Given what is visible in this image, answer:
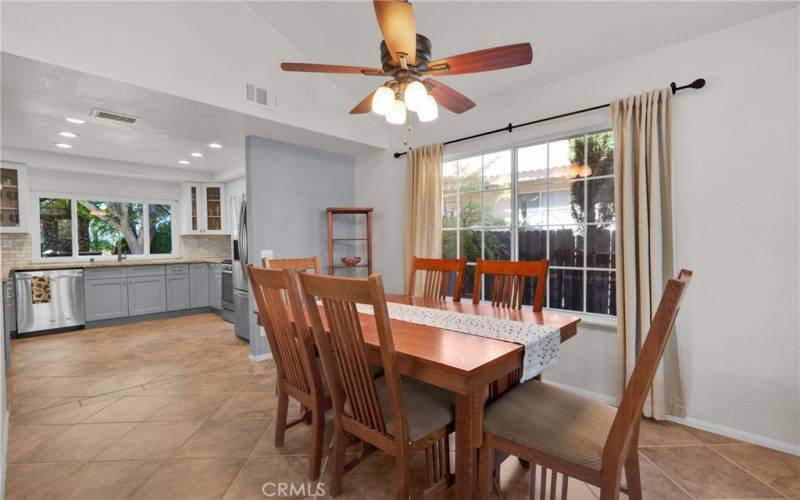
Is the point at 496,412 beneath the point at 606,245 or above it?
beneath

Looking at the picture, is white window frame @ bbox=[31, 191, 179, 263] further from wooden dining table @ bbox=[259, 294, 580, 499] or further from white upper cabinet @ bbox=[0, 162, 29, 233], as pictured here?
wooden dining table @ bbox=[259, 294, 580, 499]

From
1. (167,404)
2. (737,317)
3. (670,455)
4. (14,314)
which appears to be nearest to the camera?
(670,455)

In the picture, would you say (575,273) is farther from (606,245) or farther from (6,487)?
(6,487)

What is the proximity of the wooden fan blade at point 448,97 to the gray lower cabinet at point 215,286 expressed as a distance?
16.1 feet

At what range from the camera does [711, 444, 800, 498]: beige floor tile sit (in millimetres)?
1733

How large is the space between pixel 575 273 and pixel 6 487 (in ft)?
11.9

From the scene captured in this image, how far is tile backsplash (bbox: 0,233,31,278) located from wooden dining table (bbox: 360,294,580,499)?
579 centimetres

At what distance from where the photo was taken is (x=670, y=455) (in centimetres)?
197

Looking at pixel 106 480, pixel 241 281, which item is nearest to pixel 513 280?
pixel 106 480

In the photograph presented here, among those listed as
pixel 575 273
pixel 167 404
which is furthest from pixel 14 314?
pixel 575 273

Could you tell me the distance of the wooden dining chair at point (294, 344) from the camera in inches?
64.2

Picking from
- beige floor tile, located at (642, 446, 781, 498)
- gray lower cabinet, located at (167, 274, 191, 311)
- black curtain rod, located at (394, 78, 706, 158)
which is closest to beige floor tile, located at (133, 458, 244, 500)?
beige floor tile, located at (642, 446, 781, 498)

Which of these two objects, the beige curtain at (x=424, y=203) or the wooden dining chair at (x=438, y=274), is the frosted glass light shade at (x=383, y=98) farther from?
the beige curtain at (x=424, y=203)

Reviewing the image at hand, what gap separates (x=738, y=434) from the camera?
2121 millimetres
